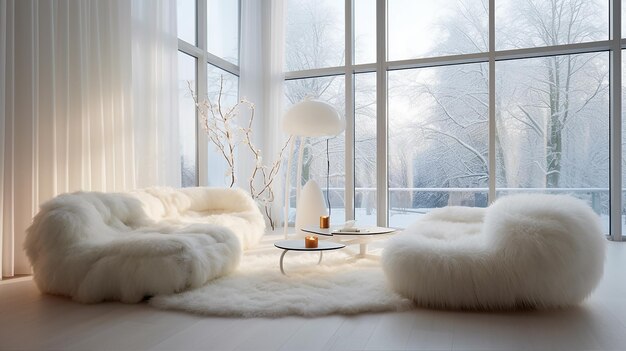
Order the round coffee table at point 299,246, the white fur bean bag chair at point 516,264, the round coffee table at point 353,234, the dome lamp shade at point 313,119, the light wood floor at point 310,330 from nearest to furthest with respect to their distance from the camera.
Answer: the light wood floor at point 310,330, the white fur bean bag chair at point 516,264, the round coffee table at point 299,246, the round coffee table at point 353,234, the dome lamp shade at point 313,119

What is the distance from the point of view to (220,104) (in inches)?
213

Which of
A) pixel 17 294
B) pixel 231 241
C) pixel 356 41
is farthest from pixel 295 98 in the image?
pixel 17 294

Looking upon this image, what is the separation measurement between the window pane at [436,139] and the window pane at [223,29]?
7.02 ft

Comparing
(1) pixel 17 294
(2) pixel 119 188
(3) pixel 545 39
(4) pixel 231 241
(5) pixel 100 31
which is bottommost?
(1) pixel 17 294

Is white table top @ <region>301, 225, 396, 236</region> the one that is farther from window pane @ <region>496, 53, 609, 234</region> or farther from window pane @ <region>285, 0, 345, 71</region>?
window pane @ <region>285, 0, 345, 71</region>

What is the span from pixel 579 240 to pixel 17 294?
2.95m

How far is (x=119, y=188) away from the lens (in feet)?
11.8

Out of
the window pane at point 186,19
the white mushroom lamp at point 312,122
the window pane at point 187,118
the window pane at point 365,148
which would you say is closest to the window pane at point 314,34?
the window pane at point 365,148

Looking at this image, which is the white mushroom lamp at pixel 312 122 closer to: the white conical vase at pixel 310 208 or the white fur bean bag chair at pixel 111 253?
the white conical vase at pixel 310 208

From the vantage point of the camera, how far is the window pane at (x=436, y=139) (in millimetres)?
5180

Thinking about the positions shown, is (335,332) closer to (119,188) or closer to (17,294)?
(17,294)

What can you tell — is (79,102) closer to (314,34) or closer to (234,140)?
(234,140)

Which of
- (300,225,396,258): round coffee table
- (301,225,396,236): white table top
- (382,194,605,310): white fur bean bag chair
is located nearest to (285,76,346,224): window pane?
(301,225,396,236): white table top

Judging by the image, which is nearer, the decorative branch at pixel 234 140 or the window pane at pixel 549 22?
the window pane at pixel 549 22
